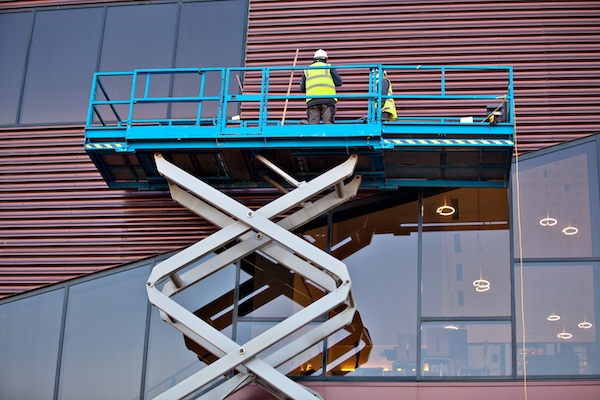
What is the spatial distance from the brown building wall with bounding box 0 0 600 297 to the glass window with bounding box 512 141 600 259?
15.7 inches

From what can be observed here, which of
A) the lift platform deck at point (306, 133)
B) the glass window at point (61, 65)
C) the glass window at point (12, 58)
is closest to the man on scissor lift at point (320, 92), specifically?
the lift platform deck at point (306, 133)

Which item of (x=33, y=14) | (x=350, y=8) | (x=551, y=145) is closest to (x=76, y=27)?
(x=33, y=14)

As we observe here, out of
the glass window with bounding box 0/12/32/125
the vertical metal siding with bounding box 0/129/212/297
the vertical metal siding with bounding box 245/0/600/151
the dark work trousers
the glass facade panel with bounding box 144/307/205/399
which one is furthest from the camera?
the glass window with bounding box 0/12/32/125

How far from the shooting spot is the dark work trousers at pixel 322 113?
46.4 ft

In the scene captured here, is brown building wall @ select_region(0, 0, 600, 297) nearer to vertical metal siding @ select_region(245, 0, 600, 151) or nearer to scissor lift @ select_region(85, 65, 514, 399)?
vertical metal siding @ select_region(245, 0, 600, 151)

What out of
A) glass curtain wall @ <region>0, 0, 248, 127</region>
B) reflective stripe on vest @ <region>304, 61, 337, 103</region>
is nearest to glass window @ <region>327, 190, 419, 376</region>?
reflective stripe on vest @ <region>304, 61, 337, 103</region>

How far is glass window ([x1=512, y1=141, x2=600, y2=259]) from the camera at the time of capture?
1474cm

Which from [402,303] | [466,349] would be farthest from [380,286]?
[466,349]

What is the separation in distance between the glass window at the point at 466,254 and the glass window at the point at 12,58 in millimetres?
8137

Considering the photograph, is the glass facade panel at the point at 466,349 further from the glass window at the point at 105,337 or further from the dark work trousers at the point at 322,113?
the glass window at the point at 105,337

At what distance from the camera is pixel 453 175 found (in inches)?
583

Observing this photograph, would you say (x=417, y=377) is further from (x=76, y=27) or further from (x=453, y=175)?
(x=76, y=27)

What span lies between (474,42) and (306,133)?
4.48m

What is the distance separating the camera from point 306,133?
13.6m
